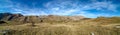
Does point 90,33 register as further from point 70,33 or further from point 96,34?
point 70,33

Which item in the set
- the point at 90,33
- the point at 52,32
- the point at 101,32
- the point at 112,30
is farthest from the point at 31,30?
the point at 112,30

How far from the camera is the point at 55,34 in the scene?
7269 centimetres

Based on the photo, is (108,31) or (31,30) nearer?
(108,31)

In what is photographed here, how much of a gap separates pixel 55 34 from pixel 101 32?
22.0 metres

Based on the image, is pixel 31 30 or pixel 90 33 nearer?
pixel 90 33

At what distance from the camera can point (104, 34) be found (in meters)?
72.8

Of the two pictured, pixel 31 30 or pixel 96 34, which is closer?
pixel 96 34

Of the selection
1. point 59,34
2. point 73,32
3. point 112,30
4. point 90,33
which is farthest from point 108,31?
point 59,34

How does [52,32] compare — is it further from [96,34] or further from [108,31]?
[108,31]

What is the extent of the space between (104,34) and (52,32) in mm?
24578

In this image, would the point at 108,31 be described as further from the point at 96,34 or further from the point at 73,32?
the point at 73,32

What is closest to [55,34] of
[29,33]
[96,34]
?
[29,33]

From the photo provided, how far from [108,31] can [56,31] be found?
24.9 meters

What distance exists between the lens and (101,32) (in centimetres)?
7425
